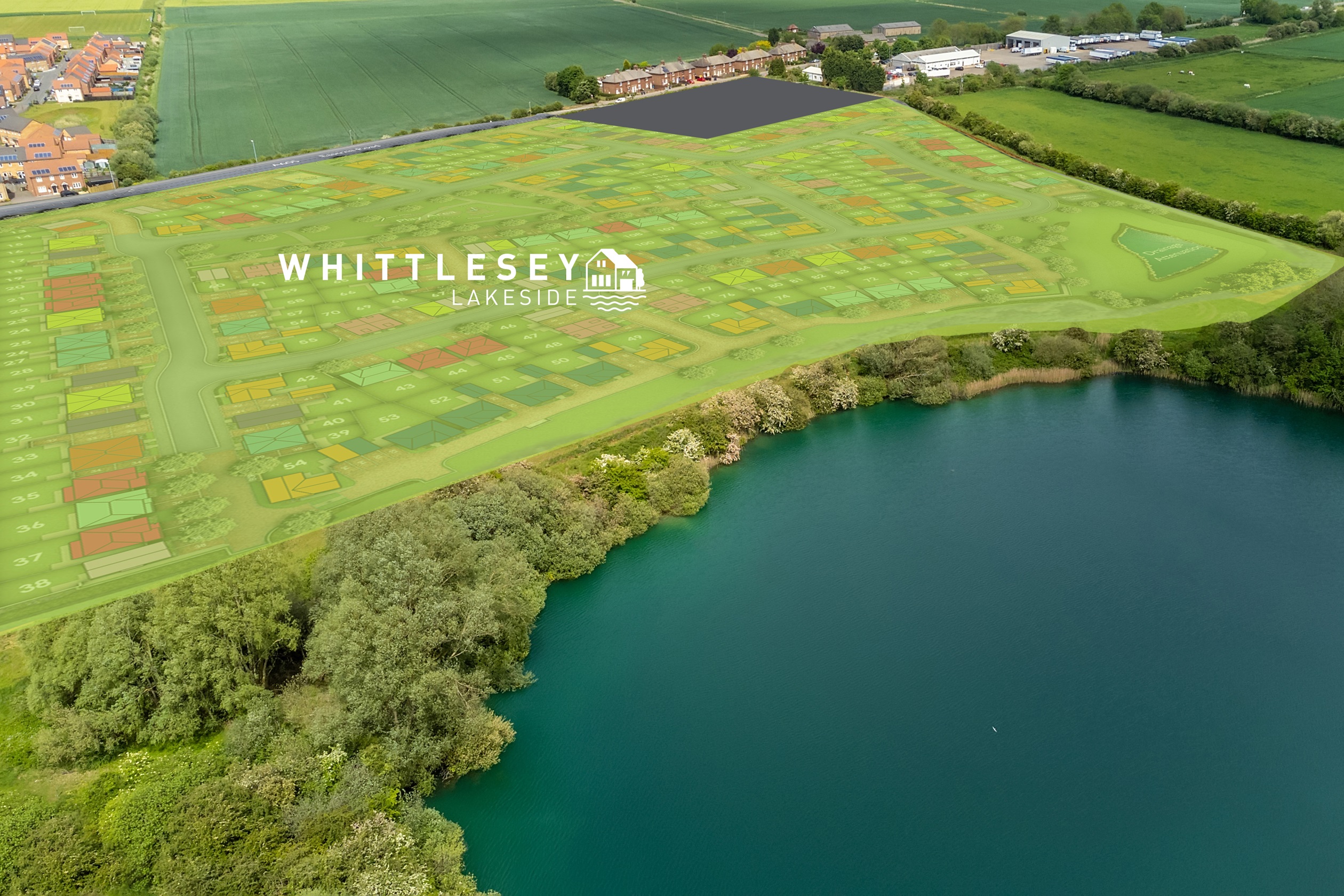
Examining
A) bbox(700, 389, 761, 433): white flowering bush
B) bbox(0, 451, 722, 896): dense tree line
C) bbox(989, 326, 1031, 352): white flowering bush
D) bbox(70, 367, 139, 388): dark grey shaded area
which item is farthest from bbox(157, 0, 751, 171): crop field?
bbox(0, 451, 722, 896): dense tree line

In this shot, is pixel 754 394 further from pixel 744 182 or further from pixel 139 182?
pixel 139 182

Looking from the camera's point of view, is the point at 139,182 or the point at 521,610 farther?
the point at 139,182

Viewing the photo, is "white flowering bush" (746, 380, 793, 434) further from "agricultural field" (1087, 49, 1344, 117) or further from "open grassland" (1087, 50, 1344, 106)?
"open grassland" (1087, 50, 1344, 106)

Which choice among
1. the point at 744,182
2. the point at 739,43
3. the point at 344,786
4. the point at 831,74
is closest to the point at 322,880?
the point at 344,786

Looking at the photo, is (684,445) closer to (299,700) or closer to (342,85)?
(299,700)

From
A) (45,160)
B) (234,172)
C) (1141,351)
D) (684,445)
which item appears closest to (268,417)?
(684,445)

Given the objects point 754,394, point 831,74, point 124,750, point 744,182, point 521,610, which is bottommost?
point 124,750

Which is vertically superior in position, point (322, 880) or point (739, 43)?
point (739, 43)
